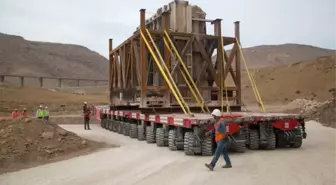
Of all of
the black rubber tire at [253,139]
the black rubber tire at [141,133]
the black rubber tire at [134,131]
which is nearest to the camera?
the black rubber tire at [253,139]

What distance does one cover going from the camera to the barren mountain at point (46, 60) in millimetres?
131625

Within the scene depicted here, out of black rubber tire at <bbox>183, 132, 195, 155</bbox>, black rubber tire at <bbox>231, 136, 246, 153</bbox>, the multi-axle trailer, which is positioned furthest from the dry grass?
black rubber tire at <bbox>231, 136, 246, 153</bbox>

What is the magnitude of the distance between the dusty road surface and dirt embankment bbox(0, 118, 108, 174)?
1061mm

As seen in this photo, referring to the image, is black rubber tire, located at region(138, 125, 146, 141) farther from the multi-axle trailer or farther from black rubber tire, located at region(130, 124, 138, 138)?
the multi-axle trailer

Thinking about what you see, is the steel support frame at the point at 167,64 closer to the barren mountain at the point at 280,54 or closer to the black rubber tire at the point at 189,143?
the black rubber tire at the point at 189,143

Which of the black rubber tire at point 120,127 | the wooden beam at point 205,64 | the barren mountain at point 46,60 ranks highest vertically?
the barren mountain at point 46,60

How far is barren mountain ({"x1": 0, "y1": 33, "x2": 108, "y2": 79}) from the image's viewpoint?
13162 cm

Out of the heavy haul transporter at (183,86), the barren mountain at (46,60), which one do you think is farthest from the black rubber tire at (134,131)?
the barren mountain at (46,60)

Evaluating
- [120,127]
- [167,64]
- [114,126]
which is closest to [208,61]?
[167,64]

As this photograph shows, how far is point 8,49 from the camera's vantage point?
143750mm

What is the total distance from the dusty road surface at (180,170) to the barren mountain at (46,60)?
401 ft

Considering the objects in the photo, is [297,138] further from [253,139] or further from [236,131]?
[236,131]

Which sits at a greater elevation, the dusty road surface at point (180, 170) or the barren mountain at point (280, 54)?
the barren mountain at point (280, 54)

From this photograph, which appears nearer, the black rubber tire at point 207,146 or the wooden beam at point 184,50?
the black rubber tire at point 207,146
